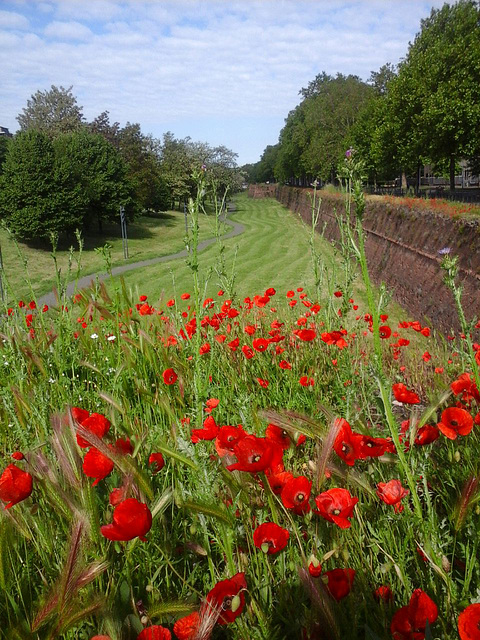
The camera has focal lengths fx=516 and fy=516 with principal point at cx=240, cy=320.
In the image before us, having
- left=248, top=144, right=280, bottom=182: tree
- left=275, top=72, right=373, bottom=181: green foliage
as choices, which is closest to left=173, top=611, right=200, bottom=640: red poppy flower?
left=275, top=72, right=373, bottom=181: green foliage

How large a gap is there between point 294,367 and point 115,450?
202 cm

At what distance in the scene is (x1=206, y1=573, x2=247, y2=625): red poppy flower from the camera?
0.88 meters

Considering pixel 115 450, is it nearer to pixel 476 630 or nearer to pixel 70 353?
pixel 476 630

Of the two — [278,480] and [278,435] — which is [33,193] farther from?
[278,480]

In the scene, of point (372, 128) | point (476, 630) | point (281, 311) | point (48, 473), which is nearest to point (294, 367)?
point (48, 473)

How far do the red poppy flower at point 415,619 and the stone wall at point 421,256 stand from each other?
6.17 metres

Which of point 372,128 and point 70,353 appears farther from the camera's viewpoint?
point 372,128

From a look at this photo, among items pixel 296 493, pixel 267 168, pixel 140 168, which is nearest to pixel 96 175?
pixel 140 168

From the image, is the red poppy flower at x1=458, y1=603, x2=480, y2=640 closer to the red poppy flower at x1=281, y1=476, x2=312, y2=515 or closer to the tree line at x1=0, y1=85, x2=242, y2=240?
the red poppy flower at x1=281, y1=476, x2=312, y2=515

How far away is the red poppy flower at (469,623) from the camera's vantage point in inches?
29.0

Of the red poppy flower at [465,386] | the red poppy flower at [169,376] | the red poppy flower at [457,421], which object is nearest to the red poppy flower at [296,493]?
the red poppy flower at [457,421]

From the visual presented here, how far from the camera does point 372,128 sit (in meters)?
35.5

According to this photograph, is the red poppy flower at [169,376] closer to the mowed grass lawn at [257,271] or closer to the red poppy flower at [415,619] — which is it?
the red poppy flower at [415,619]

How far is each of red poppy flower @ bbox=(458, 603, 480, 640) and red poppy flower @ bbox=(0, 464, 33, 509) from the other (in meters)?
0.82
